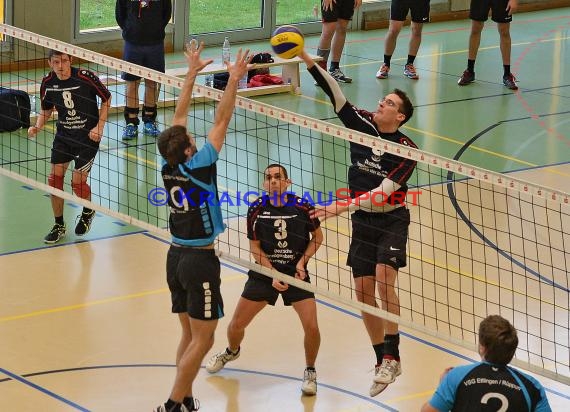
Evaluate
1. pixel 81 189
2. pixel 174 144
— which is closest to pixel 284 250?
pixel 174 144

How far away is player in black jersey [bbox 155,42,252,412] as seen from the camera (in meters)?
7.71

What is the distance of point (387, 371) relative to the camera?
8.49m

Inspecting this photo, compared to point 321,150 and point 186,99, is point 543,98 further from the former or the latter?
point 186,99

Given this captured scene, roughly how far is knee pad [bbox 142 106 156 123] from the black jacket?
820 mm

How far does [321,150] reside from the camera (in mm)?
14992

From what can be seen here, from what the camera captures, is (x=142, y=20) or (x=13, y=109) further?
(x=142, y=20)

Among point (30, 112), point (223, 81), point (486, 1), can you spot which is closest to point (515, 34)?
point (486, 1)

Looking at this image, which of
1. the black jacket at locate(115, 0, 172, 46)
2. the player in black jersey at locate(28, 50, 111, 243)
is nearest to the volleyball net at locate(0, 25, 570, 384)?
the player in black jersey at locate(28, 50, 111, 243)

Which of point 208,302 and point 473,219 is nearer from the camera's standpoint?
point 208,302

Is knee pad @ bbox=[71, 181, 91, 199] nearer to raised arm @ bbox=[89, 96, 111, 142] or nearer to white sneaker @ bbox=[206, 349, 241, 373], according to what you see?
raised arm @ bbox=[89, 96, 111, 142]

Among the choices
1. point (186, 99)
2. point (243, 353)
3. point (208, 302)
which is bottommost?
point (243, 353)

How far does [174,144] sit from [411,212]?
18.0ft

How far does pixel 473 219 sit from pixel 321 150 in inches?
120

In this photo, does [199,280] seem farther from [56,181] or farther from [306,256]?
[56,181]
